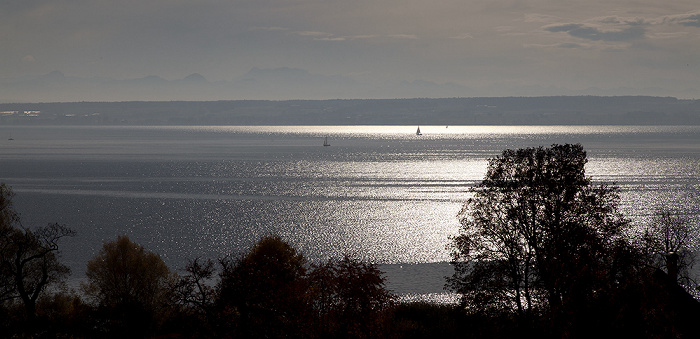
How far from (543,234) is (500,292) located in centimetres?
485

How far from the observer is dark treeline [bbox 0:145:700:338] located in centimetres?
2350

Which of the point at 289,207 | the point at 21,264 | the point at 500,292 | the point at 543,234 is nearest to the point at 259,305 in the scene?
the point at 500,292

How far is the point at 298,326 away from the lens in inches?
1164

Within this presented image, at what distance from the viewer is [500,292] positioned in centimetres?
2920

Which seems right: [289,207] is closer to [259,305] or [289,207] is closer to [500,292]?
[259,305]

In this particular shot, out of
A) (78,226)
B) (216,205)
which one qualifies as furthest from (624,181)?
(78,226)

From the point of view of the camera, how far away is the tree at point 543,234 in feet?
90.7

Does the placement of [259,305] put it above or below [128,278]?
above

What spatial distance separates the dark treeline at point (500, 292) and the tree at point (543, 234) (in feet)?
0.23

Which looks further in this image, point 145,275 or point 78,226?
point 78,226

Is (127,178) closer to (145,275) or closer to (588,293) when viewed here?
(145,275)

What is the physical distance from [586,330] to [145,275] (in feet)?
122

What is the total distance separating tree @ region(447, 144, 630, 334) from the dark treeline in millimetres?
70

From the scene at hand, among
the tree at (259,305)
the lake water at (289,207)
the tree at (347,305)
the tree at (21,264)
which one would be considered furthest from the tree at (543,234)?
the lake water at (289,207)
